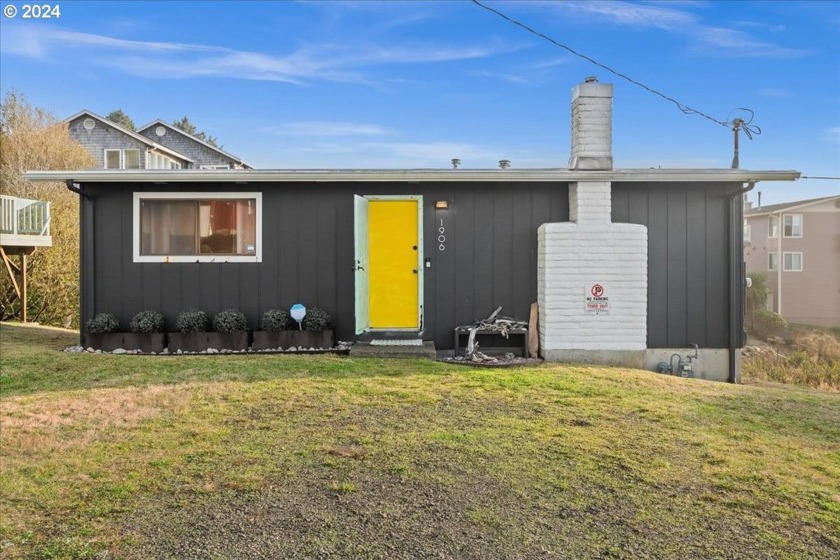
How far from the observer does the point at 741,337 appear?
25.7 feet

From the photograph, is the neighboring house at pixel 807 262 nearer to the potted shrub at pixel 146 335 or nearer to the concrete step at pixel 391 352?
the concrete step at pixel 391 352

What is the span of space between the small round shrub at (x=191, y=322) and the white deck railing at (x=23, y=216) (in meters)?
6.96

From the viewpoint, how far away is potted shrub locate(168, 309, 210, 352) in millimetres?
7738

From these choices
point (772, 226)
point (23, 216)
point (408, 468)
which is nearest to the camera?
point (408, 468)

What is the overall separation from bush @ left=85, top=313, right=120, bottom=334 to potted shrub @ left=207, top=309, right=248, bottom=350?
124cm

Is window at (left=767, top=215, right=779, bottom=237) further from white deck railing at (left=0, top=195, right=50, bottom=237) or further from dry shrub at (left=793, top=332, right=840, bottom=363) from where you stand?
white deck railing at (left=0, top=195, right=50, bottom=237)

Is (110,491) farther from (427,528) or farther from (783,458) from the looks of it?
(783,458)

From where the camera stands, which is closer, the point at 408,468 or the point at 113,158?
the point at 408,468

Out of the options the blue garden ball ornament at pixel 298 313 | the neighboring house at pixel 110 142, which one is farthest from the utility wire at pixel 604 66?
the neighboring house at pixel 110 142

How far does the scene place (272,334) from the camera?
307 inches

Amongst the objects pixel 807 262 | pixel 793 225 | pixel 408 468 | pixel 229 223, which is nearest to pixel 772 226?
pixel 793 225

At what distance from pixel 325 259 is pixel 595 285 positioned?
11.3ft

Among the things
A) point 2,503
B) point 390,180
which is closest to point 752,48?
point 390,180

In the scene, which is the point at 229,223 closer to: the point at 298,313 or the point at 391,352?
the point at 298,313
